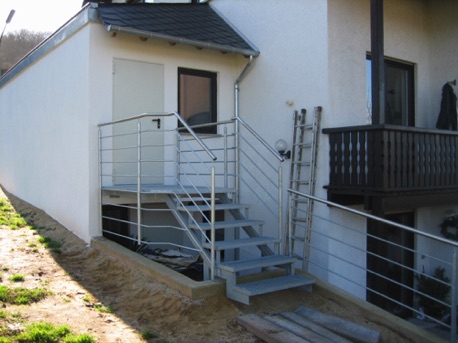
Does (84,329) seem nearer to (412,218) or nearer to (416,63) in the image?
(412,218)

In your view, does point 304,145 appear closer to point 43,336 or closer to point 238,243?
point 238,243

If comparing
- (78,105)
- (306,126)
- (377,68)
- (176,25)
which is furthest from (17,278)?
(377,68)

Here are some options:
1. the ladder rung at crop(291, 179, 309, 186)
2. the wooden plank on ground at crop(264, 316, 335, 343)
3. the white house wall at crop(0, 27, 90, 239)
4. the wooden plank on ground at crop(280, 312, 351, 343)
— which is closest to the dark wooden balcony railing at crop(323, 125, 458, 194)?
the ladder rung at crop(291, 179, 309, 186)

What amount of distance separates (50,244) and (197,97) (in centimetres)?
339

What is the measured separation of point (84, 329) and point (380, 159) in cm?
402

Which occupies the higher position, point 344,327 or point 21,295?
point 21,295

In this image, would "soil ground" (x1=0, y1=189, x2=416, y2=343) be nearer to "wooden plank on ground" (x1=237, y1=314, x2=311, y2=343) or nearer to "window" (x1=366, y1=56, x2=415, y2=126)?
"wooden plank on ground" (x1=237, y1=314, x2=311, y2=343)

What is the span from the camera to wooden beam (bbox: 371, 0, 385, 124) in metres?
6.25

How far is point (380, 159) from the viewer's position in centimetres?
604

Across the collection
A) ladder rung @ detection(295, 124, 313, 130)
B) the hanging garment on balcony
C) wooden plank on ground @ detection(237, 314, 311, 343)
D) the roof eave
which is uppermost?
the roof eave

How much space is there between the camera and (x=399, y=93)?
27.5ft

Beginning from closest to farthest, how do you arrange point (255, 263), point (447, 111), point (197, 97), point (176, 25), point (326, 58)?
point (255, 263) < point (326, 58) < point (176, 25) < point (447, 111) < point (197, 97)

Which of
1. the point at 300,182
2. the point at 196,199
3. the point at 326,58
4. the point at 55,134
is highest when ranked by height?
the point at 326,58

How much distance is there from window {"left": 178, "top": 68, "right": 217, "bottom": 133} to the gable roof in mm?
706
